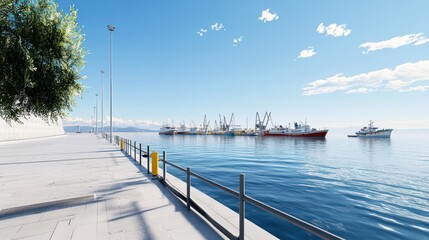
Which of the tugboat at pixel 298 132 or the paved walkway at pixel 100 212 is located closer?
the paved walkway at pixel 100 212

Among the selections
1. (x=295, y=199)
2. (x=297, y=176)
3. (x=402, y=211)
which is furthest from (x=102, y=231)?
(x=297, y=176)

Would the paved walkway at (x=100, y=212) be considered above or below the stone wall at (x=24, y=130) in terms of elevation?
below

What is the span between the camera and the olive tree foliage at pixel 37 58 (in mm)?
6492

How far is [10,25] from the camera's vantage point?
665cm

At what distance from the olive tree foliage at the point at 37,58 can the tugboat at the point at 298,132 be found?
99.9 meters

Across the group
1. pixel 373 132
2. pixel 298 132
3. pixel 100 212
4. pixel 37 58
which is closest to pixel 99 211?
pixel 100 212

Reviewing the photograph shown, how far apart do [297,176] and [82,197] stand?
505 inches

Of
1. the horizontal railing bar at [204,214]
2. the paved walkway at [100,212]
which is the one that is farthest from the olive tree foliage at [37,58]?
the horizontal railing bar at [204,214]

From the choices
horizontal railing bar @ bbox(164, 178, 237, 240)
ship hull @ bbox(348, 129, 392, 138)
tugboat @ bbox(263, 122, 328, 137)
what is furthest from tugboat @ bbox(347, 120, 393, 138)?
horizontal railing bar @ bbox(164, 178, 237, 240)

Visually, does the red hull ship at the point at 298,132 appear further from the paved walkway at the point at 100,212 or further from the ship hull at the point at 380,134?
the paved walkway at the point at 100,212

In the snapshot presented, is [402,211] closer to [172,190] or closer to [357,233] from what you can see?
[357,233]

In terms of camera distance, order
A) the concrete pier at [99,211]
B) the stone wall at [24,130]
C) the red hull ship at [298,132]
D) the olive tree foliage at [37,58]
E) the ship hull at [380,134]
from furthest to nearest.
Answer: the ship hull at [380,134] < the red hull ship at [298,132] < the stone wall at [24,130] < the olive tree foliage at [37,58] < the concrete pier at [99,211]

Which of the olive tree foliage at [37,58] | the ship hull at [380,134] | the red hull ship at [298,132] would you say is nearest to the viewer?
the olive tree foliage at [37,58]

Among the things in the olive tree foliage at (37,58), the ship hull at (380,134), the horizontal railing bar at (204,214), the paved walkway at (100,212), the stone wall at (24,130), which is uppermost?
the olive tree foliage at (37,58)
